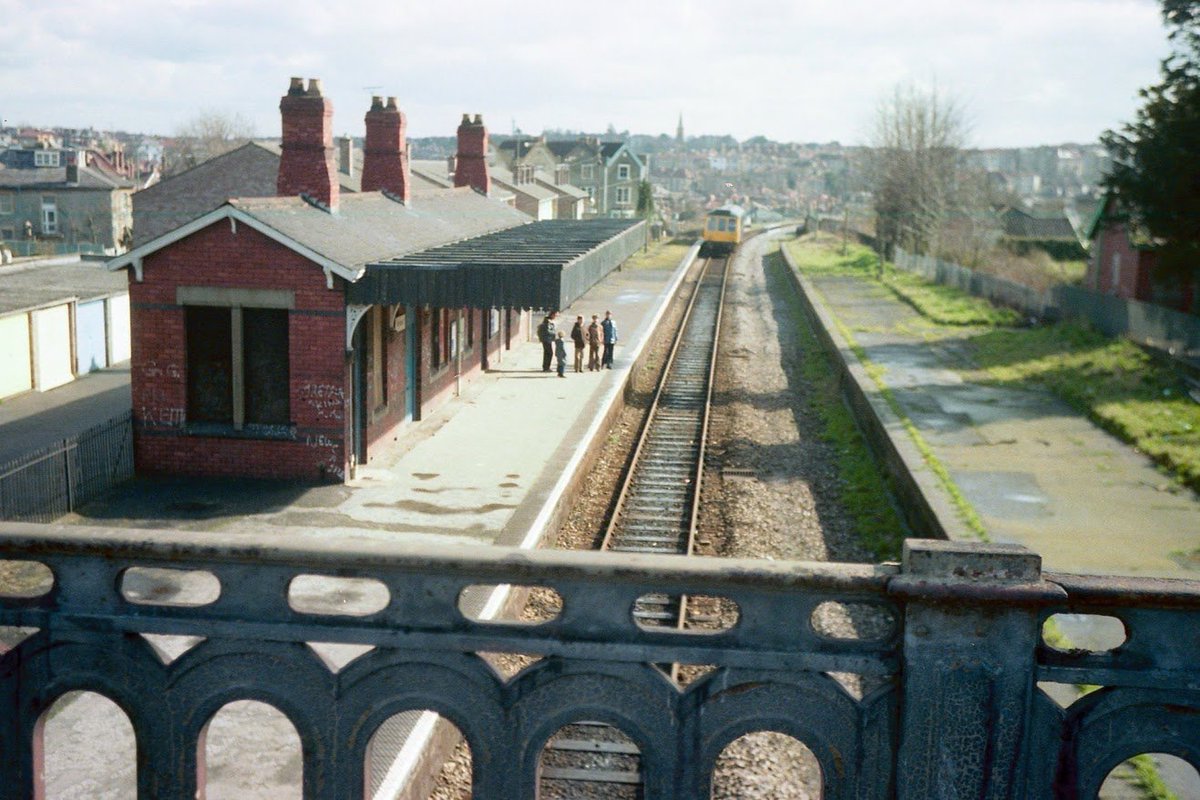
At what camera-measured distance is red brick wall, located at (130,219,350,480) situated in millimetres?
17266

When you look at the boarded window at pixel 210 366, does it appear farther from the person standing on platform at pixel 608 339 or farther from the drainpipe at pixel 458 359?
the person standing on platform at pixel 608 339

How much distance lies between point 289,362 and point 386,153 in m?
9.37

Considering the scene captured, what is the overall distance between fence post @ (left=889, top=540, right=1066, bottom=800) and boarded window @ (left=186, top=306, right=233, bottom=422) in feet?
47.9

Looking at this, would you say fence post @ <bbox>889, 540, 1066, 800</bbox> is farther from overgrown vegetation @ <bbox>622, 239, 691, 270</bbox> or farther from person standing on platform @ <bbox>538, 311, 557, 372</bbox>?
overgrown vegetation @ <bbox>622, 239, 691, 270</bbox>

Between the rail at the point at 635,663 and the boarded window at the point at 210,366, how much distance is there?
13137 mm

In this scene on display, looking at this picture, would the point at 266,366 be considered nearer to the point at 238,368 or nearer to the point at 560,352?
the point at 238,368

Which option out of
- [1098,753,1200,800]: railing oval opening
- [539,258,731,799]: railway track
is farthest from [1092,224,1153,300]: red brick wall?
[1098,753,1200,800]: railing oval opening

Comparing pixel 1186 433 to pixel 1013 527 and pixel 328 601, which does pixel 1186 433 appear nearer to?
pixel 1013 527

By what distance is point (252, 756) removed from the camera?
9.04m

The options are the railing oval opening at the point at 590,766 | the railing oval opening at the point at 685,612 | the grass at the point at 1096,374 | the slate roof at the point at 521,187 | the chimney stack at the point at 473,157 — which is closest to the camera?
the railing oval opening at the point at 590,766

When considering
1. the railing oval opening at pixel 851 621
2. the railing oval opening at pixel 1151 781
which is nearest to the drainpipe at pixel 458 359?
the railing oval opening at pixel 851 621

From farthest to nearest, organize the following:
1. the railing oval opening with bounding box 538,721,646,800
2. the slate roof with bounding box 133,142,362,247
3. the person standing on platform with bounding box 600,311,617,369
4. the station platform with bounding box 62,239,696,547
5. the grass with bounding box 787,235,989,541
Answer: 1. the slate roof with bounding box 133,142,362,247
2. the person standing on platform with bounding box 600,311,617,369
3. the grass with bounding box 787,235,989,541
4. the station platform with bounding box 62,239,696,547
5. the railing oval opening with bounding box 538,721,646,800

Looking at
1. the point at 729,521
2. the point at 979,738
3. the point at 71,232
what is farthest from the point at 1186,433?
the point at 71,232

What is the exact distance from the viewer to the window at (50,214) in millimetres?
58812
